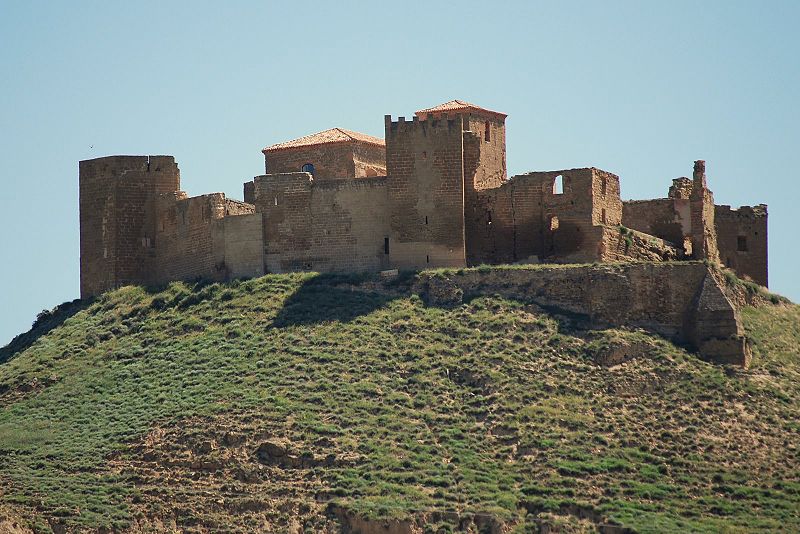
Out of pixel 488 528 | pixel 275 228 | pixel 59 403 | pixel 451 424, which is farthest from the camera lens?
pixel 275 228

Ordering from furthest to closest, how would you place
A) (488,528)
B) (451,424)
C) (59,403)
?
1. (59,403)
2. (451,424)
3. (488,528)

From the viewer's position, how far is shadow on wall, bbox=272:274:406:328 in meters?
57.3

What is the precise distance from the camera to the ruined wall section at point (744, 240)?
207ft

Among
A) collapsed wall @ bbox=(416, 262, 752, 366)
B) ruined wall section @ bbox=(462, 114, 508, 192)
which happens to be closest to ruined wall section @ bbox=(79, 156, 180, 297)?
ruined wall section @ bbox=(462, 114, 508, 192)

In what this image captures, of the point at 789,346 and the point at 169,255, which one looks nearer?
the point at 789,346

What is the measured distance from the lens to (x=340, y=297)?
5797cm

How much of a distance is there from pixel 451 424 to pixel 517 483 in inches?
119

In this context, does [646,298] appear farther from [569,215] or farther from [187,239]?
[187,239]

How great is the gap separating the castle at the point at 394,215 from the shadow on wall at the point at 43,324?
0.70 meters

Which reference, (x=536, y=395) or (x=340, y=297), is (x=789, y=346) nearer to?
(x=536, y=395)

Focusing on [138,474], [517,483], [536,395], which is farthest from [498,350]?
[138,474]

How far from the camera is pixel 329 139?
6372 centimetres

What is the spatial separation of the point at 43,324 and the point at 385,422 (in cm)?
1466

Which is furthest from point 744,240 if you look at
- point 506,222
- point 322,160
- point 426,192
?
point 322,160
